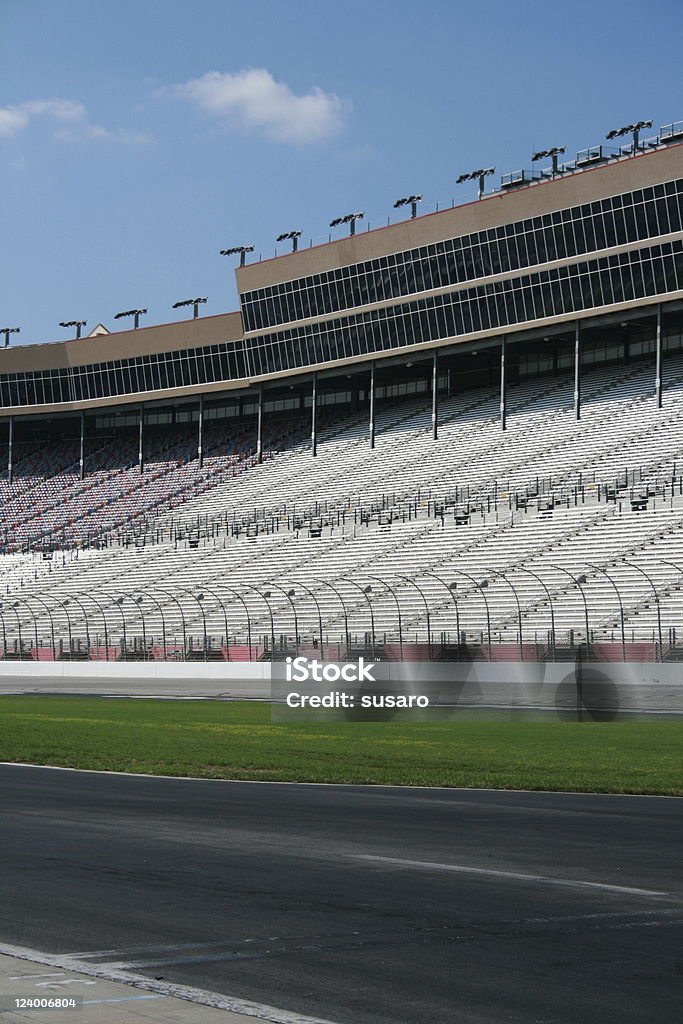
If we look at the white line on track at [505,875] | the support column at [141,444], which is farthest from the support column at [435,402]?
the white line on track at [505,875]

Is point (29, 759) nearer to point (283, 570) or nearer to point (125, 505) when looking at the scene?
point (283, 570)

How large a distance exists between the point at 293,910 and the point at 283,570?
58699 mm

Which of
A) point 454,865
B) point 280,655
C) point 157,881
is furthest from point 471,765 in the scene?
point 280,655

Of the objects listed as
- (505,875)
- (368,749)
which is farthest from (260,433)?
(505,875)

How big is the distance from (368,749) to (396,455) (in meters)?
55.6

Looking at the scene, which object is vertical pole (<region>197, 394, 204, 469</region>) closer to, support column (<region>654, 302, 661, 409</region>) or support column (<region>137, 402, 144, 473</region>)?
support column (<region>137, 402, 144, 473</region>)

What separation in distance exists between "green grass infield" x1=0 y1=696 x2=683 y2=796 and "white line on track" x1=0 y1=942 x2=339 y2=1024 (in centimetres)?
1165

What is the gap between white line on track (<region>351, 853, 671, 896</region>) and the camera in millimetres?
10344

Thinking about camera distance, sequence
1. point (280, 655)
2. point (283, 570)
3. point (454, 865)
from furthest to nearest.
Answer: point (283, 570) < point (280, 655) < point (454, 865)

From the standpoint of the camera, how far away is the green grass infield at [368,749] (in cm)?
2005

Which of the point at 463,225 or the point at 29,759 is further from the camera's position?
the point at 463,225

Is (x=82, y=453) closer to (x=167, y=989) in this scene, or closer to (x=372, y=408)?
(x=372, y=408)

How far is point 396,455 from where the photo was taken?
262ft

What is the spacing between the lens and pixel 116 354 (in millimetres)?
100688
